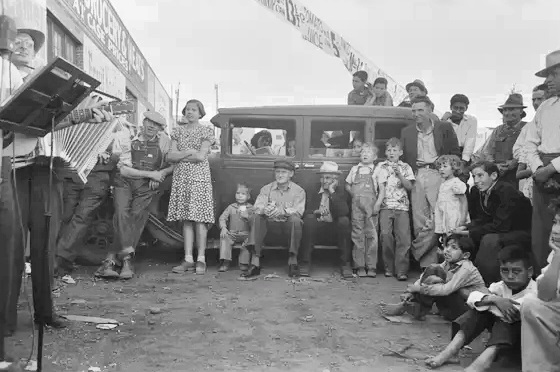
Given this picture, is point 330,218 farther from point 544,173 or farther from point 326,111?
point 544,173

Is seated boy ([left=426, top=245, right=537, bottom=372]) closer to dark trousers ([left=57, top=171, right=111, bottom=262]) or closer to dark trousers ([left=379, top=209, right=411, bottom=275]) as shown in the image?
dark trousers ([left=379, top=209, right=411, bottom=275])

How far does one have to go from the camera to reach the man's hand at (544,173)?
4.39 m

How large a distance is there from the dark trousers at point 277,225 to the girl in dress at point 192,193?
57 cm

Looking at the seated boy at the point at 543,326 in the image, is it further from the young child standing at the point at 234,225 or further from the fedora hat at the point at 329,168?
the young child standing at the point at 234,225

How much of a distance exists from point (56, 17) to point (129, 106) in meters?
6.75

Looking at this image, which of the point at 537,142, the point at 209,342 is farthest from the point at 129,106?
the point at 537,142

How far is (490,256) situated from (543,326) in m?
1.54

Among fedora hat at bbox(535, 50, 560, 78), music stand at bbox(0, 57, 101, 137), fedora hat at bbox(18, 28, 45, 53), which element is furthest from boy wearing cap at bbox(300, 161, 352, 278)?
music stand at bbox(0, 57, 101, 137)

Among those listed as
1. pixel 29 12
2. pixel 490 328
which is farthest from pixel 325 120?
pixel 29 12

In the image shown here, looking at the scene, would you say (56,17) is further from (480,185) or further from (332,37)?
(480,185)

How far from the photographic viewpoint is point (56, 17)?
997cm

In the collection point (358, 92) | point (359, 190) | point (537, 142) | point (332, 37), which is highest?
point (332, 37)

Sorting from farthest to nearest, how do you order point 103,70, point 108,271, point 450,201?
1. point 103,70
2. point 108,271
3. point 450,201

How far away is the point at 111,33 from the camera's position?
1483 centimetres
